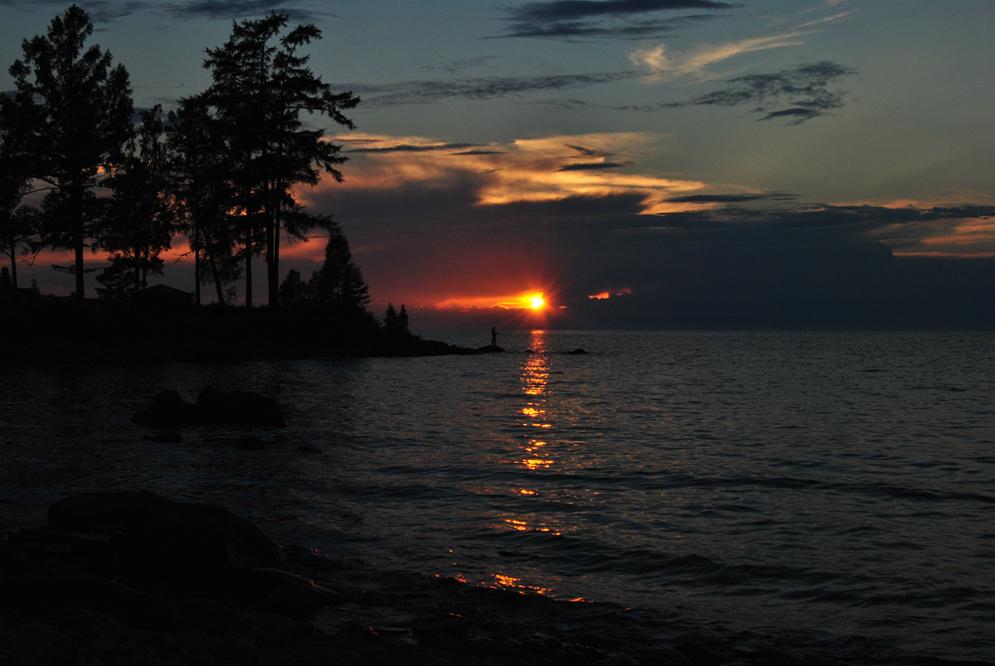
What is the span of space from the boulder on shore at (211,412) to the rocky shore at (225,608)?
1184 cm

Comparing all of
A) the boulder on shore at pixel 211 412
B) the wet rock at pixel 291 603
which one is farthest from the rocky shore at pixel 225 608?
the boulder on shore at pixel 211 412

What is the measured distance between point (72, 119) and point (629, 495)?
4393 centimetres

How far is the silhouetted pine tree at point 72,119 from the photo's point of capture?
4344cm

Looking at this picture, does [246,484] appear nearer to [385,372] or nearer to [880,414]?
[880,414]

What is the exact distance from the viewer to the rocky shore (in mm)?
5953

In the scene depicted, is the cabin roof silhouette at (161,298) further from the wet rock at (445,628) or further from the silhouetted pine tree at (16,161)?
the wet rock at (445,628)

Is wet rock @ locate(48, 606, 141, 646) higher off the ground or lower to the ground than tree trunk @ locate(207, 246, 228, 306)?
lower

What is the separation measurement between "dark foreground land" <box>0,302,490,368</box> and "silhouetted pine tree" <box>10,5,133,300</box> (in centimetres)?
400

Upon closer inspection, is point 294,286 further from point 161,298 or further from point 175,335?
point 175,335

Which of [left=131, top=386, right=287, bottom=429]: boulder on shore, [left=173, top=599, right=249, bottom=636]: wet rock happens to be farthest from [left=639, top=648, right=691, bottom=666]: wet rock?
[left=131, top=386, right=287, bottom=429]: boulder on shore

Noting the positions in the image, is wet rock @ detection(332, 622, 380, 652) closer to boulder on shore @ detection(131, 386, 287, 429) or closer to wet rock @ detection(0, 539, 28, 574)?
wet rock @ detection(0, 539, 28, 574)

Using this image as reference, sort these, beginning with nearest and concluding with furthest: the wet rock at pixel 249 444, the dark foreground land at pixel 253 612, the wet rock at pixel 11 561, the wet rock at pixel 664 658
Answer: the dark foreground land at pixel 253 612 < the wet rock at pixel 664 658 < the wet rock at pixel 11 561 < the wet rock at pixel 249 444

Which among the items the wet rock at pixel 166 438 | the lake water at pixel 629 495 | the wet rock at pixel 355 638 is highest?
the wet rock at pixel 166 438

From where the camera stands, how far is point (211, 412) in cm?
2264
